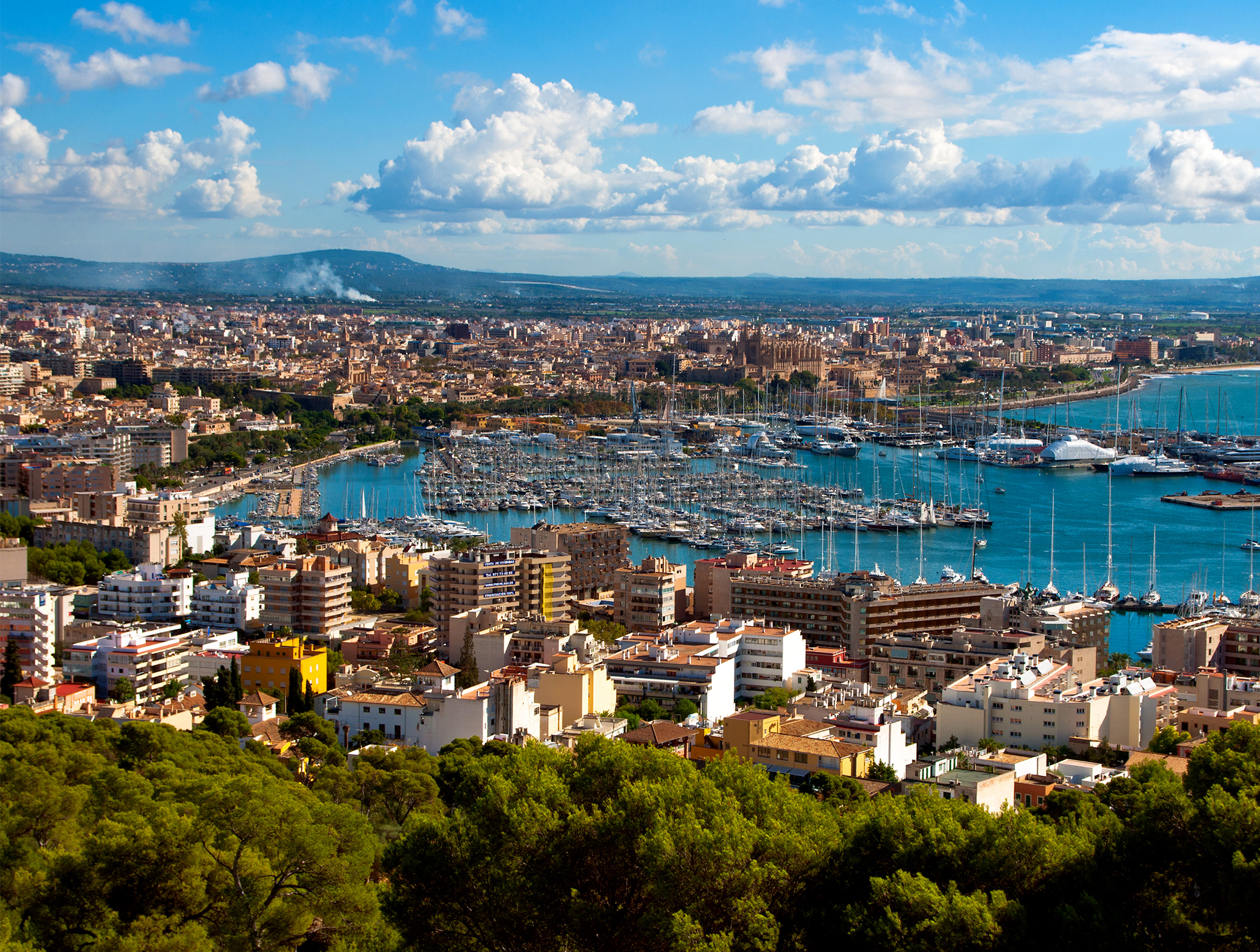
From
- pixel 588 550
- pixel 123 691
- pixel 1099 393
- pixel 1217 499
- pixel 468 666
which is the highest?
pixel 1099 393

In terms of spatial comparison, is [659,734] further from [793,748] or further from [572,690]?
[572,690]

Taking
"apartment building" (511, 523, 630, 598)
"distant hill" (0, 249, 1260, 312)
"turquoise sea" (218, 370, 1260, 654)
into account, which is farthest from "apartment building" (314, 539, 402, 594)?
"distant hill" (0, 249, 1260, 312)

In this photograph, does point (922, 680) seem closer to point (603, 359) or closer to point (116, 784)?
point (116, 784)

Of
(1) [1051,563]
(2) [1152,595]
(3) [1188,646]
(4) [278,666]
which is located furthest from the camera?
(1) [1051,563]

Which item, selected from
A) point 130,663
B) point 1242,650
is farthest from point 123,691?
point 1242,650

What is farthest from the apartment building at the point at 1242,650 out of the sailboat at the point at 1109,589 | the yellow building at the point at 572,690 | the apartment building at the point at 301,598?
the apartment building at the point at 301,598

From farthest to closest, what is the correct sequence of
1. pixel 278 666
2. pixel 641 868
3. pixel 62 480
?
pixel 62 480
pixel 278 666
pixel 641 868

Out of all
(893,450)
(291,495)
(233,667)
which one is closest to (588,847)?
(233,667)
